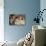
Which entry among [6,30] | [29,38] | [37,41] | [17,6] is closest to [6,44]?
[29,38]

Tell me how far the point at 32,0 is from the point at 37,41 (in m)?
3.31

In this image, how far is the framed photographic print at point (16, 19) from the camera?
5.68 m

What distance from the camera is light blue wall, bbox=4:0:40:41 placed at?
5.65m

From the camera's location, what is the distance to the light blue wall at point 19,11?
5.65 m

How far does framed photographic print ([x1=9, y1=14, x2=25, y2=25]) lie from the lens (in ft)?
18.6

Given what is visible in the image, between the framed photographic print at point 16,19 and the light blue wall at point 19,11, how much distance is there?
0.43ft

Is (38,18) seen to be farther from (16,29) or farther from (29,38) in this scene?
(29,38)

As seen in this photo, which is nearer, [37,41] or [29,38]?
[37,41]

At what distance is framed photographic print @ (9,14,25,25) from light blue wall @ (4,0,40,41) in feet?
0.43

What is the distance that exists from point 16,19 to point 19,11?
0.36 m

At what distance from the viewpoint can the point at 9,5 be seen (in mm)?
5648

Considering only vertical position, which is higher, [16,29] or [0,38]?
[16,29]

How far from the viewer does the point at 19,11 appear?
566 centimetres

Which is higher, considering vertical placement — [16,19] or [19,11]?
[19,11]
